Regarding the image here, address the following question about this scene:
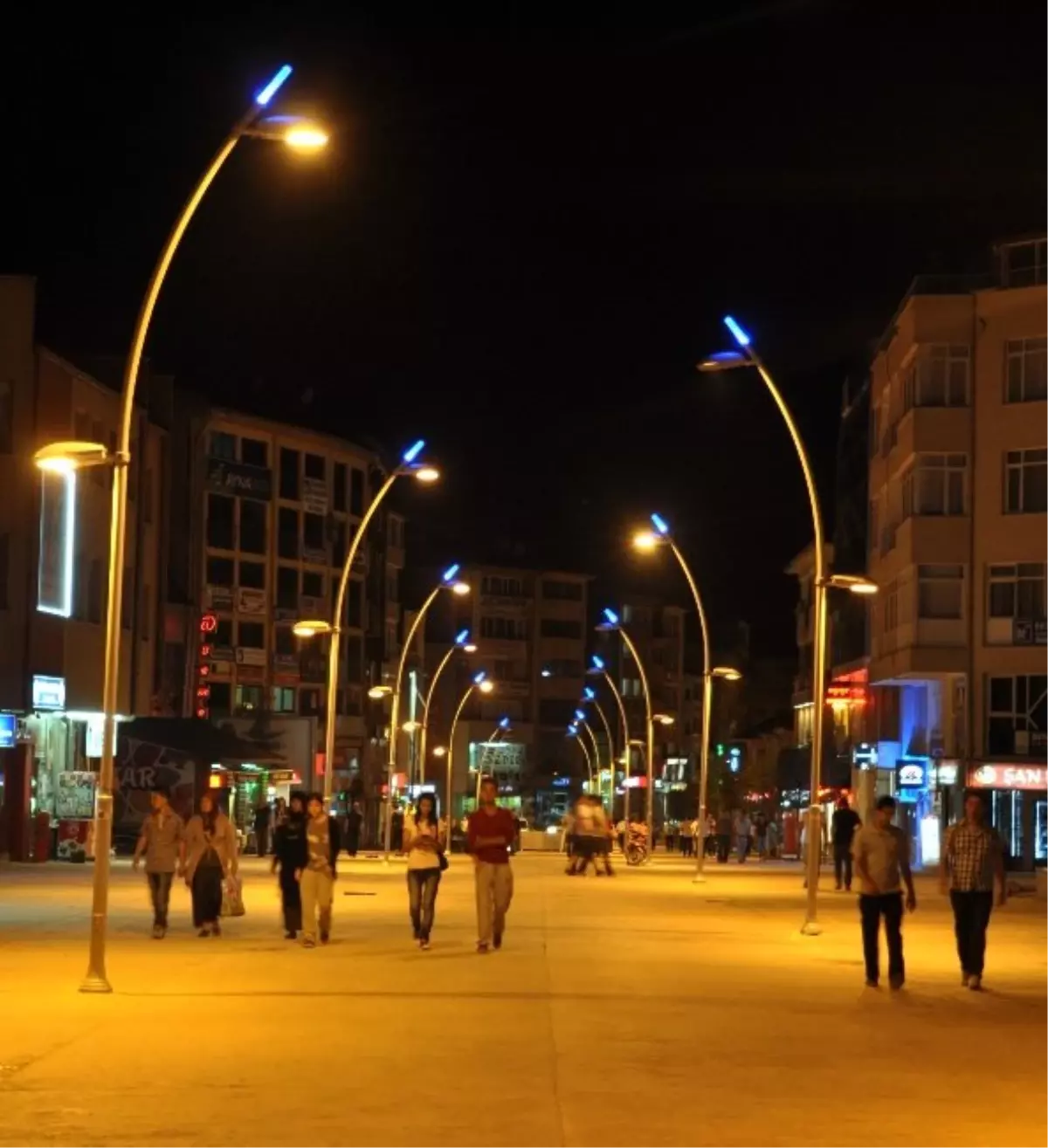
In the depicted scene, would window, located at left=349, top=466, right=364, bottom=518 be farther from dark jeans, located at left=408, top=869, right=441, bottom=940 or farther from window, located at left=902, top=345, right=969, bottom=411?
dark jeans, located at left=408, top=869, right=441, bottom=940

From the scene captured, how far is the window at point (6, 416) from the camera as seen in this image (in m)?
51.6

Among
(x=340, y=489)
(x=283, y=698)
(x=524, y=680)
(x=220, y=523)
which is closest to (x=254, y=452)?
(x=220, y=523)

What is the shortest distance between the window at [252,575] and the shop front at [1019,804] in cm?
5080

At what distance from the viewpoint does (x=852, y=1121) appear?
12.3 metres

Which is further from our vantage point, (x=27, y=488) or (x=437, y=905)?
(x=27, y=488)

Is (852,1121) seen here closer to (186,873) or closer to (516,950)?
(516,950)

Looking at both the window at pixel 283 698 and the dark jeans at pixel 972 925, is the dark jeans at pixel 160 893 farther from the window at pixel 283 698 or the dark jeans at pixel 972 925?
the window at pixel 283 698

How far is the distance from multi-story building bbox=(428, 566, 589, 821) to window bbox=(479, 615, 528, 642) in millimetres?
63

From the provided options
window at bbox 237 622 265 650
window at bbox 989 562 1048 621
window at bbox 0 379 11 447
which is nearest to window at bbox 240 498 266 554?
window at bbox 237 622 265 650

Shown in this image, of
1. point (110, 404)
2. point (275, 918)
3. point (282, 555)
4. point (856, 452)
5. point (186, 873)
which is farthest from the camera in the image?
point (282, 555)

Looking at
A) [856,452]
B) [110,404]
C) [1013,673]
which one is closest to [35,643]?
[110,404]

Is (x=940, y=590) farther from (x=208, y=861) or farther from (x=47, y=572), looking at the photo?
(x=208, y=861)

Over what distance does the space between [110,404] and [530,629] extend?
368 ft

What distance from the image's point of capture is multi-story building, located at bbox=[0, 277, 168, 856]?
51781mm
